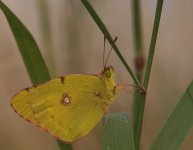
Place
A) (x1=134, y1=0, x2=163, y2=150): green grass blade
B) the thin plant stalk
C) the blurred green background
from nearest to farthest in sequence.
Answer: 1. (x1=134, y1=0, x2=163, y2=150): green grass blade
2. the thin plant stalk
3. the blurred green background

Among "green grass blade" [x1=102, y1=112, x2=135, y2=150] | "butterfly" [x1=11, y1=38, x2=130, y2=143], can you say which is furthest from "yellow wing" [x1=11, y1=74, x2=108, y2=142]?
"green grass blade" [x1=102, y1=112, x2=135, y2=150]

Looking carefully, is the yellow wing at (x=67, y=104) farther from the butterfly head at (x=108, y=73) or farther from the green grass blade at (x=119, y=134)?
the green grass blade at (x=119, y=134)

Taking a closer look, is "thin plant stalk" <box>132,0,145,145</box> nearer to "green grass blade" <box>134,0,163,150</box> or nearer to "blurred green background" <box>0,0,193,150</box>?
"green grass blade" <box>134,0,163,150</box>

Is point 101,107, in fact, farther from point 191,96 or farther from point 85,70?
point 85,70


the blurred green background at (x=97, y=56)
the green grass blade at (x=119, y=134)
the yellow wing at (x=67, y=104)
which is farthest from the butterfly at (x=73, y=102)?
the blurred green background at (x=97, y=56)

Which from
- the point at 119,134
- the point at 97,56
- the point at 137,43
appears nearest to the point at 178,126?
the point at 119,134
